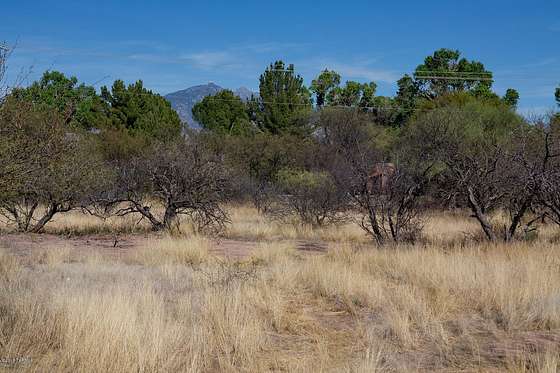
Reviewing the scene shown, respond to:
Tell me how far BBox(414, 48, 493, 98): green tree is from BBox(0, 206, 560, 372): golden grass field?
1859 inches

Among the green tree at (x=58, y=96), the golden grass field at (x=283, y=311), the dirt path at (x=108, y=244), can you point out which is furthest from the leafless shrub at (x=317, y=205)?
the green tree at (x=58, y=96)

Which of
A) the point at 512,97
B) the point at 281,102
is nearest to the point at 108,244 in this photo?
the point at 281,102

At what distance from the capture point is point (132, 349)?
528 cm

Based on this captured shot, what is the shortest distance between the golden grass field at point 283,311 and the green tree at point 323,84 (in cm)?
5175

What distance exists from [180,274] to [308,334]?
393cm

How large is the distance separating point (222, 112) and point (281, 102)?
7217 millimetres

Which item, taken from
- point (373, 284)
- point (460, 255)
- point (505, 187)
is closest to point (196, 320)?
point (373, 284)

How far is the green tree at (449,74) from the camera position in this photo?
5623 cm

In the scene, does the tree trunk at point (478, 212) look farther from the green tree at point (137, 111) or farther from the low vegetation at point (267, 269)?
the green tree at point (137, 111)

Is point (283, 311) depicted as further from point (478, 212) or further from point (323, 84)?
point (323, 84)

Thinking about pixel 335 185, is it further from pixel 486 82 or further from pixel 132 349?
pixel 486 82

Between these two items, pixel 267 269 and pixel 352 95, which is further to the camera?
pixel 352 95

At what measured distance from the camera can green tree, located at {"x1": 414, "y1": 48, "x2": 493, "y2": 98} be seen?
56.2 m

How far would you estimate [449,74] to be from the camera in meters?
57.4
